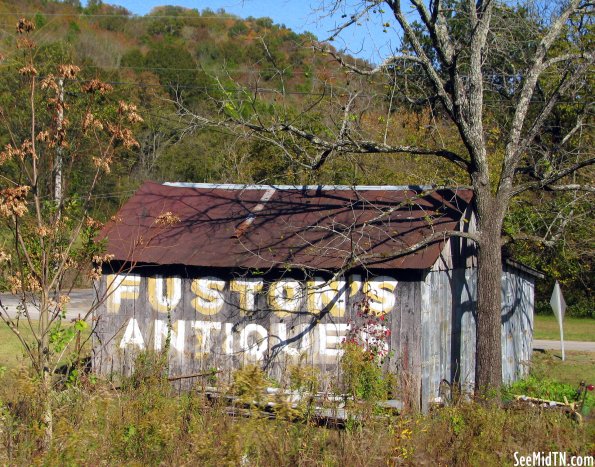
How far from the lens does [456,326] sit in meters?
12.7

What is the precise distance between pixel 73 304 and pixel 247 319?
17658 millimetres

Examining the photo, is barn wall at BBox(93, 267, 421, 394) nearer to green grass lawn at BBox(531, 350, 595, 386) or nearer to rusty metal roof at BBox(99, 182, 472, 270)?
rusty metal roof at BBox(99, 182, 472, 270)

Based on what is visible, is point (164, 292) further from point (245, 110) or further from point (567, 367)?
point (245, 110)

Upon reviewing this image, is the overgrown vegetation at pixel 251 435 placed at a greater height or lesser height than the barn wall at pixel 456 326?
lesser

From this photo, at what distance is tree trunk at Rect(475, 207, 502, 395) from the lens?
1114 cm

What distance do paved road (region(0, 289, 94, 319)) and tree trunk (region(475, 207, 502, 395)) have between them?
47.5 feet

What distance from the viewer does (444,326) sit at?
12156 millimetres

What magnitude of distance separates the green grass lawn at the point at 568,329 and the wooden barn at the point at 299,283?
49.3ft

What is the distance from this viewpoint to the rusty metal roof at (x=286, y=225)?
11250mm

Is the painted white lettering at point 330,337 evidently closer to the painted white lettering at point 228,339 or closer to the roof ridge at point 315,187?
the painted white lettering at point 228,339

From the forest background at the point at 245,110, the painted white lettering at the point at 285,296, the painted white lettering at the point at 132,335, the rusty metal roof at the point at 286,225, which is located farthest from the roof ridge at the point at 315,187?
the painted white lettering at the point at 132,335

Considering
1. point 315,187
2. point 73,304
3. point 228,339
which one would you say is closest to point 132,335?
point 228,339

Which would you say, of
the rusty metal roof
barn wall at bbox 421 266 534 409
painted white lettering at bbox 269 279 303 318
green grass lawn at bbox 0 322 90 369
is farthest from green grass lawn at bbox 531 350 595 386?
green grass lawn at bbox 0 322 90 369

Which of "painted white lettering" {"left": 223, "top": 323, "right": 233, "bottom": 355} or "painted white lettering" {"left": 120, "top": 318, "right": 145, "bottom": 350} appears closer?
"painted white lettering" {"left": 223, "top": 323, "right": 233, "bottom": 355}
